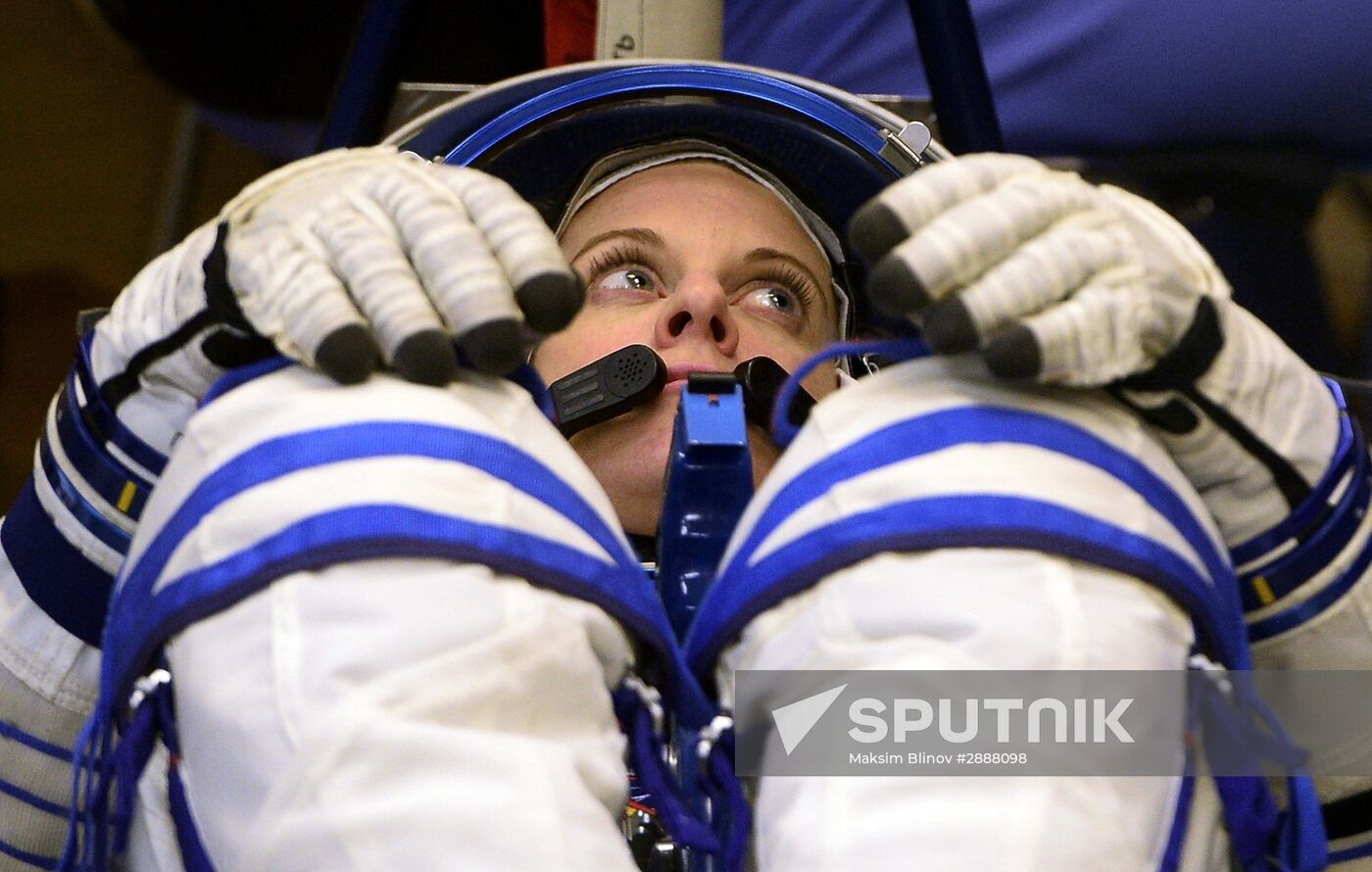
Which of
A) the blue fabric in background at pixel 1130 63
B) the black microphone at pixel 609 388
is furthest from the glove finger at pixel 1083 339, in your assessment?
the blue fabric in background at pixel 1130 63

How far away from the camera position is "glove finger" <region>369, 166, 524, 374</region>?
2.31 ft

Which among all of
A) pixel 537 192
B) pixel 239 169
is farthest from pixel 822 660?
pixel 239 169

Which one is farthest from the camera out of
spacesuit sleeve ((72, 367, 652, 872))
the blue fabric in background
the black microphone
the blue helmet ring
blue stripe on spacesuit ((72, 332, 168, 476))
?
the blue fabric in background

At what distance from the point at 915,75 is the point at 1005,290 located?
39.9 inches

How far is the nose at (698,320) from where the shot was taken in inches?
41.9

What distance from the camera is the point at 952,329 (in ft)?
2.25

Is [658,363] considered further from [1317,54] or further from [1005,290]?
[1317,54]

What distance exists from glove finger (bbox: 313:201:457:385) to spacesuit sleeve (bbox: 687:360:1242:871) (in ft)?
0.54

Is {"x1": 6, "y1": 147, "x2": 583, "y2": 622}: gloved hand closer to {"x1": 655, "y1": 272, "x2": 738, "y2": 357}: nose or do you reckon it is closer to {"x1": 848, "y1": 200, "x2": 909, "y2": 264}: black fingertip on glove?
{"x1": 848, "y1": 200, "x2": 909, "y2": 264}: black fingertip on glove

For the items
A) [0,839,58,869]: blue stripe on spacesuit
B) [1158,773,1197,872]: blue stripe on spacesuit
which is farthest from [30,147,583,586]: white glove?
[1158,773,1197,872]: blue stripe on spacesuit

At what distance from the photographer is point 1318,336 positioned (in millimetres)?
1699

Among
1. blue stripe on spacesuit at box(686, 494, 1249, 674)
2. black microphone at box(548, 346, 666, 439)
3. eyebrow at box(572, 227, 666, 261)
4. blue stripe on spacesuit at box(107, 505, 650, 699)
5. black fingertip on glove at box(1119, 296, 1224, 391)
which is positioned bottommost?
blue stripe on spacesuit at box(107, 505, 650, 699)

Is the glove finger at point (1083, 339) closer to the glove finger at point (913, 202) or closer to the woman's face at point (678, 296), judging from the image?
the glove finger at point (913, 202)

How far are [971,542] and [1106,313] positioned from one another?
4.7 inches
